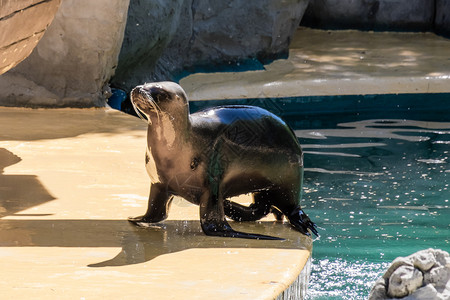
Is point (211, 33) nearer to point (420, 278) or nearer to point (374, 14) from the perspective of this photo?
point (374, 14)

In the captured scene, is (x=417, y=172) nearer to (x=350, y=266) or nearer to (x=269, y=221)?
(x=350, y=266)

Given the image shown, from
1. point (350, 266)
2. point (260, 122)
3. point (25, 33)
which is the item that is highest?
point (25, 33)

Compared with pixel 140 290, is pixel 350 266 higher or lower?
lower

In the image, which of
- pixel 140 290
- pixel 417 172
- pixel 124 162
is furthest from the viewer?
Result: pixel 417 172

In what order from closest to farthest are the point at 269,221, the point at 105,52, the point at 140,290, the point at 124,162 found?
the point at 140,290, the point at 269,221, the point at 124,162, the point at 105,52

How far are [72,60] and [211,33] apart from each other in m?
3.57

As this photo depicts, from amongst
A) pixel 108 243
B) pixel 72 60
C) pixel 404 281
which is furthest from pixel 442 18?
pixel 108 243

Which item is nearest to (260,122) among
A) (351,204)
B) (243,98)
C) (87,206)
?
(87,206)

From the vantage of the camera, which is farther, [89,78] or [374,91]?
[374,91]

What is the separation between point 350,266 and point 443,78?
5.35m

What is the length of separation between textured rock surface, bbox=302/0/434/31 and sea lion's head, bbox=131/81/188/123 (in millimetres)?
8984

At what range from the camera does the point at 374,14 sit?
11.8 m

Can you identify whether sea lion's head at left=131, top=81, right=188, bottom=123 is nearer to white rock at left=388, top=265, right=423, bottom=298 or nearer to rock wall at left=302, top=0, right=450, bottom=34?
white rock at left=388, top=265, right=423, bottom=298

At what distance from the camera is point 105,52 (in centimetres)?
650
